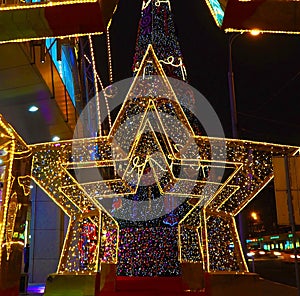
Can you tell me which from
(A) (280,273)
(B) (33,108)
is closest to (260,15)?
(B) (33,108)

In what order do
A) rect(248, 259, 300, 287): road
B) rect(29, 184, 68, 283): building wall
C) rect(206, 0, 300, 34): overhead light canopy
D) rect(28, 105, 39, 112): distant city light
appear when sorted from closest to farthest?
rect(206, 0, 300, 34): overhead light canopy, rect(28, 105, 39, 112): distant city light, rect(29, 184, 68, 283): building wall, rect(248, 259, 300, 287): road

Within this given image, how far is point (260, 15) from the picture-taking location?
439cm

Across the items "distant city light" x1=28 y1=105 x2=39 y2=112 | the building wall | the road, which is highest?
"distant city light" x1=28 y1=105 x2=39 y2=112

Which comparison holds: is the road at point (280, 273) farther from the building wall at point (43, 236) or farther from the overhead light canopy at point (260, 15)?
the overhead light canopy at point (260, 15)

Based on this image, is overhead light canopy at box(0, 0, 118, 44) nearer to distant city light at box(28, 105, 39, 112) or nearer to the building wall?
distant city light at box(28, 105, 39, 112)

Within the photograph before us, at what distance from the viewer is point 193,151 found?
7.94m

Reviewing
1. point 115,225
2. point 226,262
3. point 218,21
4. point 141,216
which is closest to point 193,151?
point 226,262

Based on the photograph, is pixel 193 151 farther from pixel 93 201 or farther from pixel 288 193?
pixel 288 193

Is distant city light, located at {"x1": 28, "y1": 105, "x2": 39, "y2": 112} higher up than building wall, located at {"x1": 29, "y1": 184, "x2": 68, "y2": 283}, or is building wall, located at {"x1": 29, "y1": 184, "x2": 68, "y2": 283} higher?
distant city light, located at {"x1": 28, "y1": 105, "x2": 39, "y2": 112}

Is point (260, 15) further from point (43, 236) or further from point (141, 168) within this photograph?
point (43, 236)

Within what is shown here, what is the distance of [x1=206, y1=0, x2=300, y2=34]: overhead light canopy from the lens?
428 centimetres

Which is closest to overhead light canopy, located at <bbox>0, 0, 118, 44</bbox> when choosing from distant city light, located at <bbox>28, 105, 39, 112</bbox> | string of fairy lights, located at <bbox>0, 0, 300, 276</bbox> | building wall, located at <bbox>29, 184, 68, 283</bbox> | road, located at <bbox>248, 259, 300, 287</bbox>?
string of fairy lights, located at <bbox>0, 0, 300, 276</bbox>

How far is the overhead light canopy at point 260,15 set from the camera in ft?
14.0

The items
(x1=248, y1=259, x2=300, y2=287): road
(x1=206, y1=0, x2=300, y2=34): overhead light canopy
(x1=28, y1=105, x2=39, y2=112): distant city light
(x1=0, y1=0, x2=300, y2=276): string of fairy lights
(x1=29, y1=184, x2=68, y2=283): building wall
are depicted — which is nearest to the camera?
(x1=206, y1=0, x2=300, y2=34): overhead light canopy
